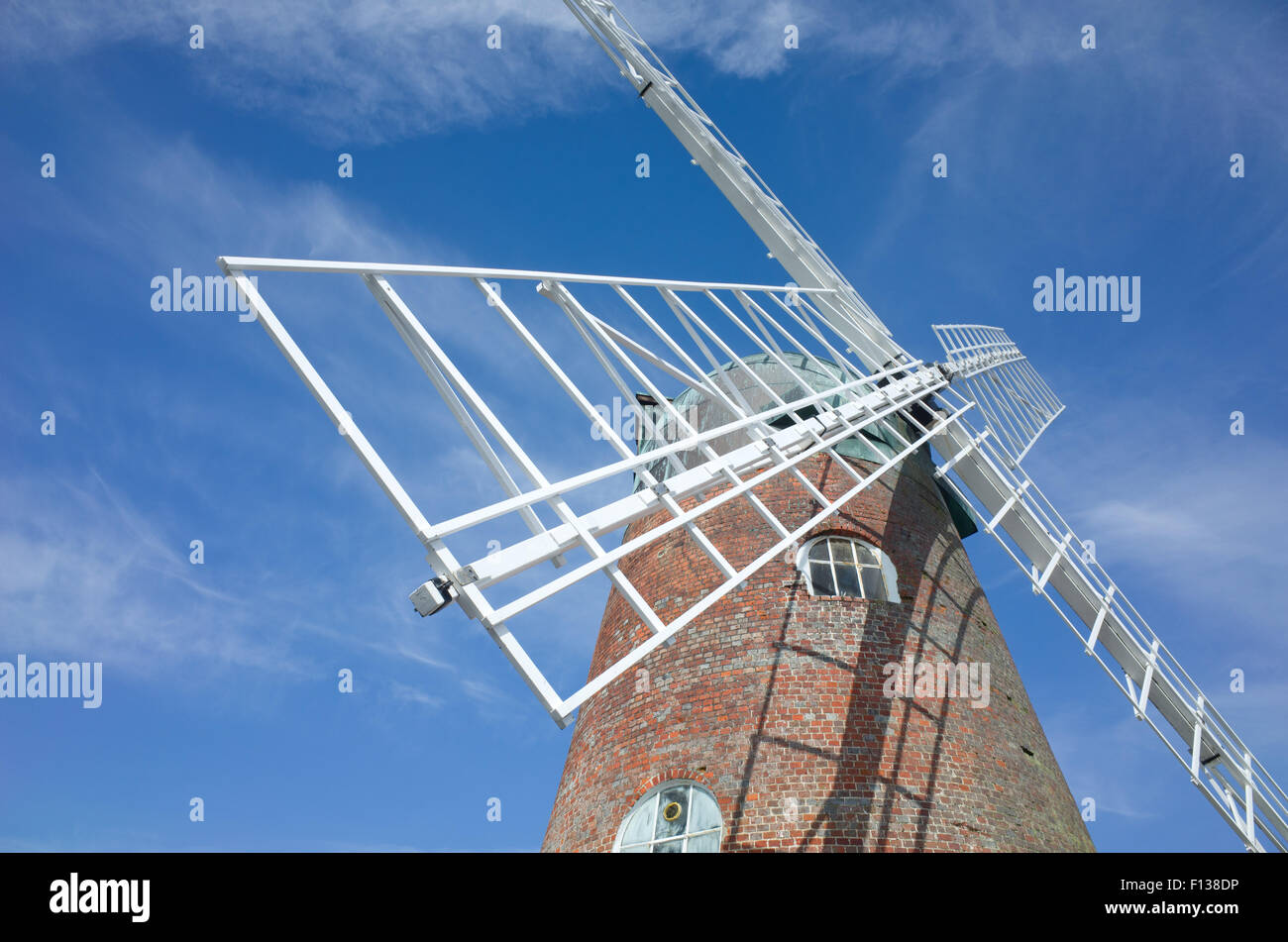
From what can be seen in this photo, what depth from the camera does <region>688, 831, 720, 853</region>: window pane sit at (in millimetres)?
8500

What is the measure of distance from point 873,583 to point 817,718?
2148 millimetres

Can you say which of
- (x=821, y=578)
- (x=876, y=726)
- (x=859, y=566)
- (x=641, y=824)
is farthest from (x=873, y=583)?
(x=641, y=824)

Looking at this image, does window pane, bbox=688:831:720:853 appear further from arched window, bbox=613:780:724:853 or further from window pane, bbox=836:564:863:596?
window pane, bbox=836:564:863:596

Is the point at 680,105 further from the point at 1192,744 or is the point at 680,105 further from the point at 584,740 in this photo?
the point at 1192,744

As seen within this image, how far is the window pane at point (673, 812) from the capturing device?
891cm

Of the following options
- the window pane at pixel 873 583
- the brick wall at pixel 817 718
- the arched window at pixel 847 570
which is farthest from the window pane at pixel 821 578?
the window pane at pixel 873 583

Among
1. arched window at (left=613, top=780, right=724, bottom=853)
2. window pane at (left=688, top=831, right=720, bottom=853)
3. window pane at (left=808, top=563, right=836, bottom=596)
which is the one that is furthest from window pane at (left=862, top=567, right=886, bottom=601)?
window pane at (left=688, top=831, right=720, bottom=853)

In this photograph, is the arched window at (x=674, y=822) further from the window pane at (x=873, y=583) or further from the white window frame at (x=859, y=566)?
the window pane at (x=873, y=583)

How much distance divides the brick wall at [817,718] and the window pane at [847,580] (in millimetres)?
291

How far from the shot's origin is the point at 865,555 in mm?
10883
